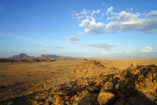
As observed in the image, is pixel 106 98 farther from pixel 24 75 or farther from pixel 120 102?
pixel 24 75

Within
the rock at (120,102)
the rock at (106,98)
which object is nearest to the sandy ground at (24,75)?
the rock at (106,98)

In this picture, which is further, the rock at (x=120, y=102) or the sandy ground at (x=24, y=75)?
the sandy ground at (x=24, y=75)

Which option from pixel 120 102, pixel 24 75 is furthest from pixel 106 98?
pixel 24 75

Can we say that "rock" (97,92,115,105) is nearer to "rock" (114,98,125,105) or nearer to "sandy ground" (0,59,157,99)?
"rock" (114,98,125,105)

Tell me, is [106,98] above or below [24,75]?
above

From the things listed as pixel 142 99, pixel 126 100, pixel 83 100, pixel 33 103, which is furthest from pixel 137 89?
pixel 33 103

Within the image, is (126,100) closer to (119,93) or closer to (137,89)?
(119,93)

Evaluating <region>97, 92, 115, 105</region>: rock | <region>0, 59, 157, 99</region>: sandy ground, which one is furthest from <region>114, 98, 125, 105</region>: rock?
<region>0, 59, 157, 99</region>: sandy ground

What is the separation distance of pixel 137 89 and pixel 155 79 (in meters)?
0.70

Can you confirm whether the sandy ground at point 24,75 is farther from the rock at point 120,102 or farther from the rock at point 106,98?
the rock at point 120,102

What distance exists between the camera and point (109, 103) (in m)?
2.98

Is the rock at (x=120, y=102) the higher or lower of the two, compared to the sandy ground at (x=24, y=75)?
higher

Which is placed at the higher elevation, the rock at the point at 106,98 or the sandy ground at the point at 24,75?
the rock at the point at 106,98

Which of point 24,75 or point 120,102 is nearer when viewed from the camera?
point 120,102
